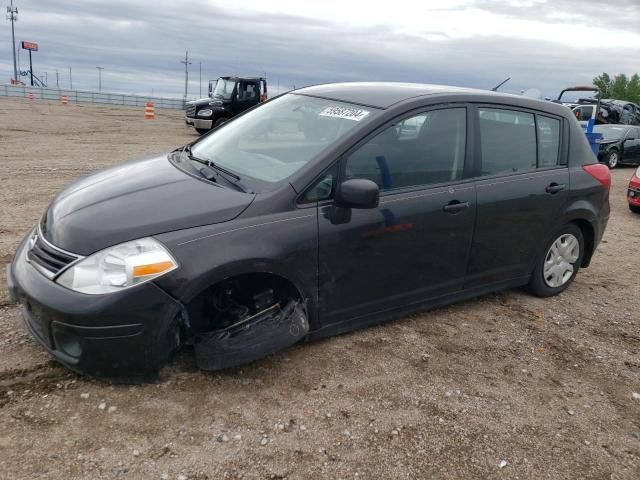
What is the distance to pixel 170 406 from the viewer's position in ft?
9.31

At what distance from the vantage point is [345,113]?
3586 mm

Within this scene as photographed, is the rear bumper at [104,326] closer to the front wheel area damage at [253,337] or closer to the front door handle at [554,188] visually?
the front wheel area damage at [253,337]

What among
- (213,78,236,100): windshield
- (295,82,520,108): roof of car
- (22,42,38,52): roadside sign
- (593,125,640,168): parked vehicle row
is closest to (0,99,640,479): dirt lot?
(295,82,520,108): roof of car

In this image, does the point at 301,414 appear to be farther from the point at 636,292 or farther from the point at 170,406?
the point at 636,292

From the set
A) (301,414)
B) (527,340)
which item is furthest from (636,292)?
(301,414)

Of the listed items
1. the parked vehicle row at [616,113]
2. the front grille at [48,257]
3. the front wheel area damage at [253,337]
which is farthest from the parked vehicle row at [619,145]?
the front grille at [48,257]

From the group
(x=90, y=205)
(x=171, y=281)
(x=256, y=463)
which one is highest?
(x=90, y=205)

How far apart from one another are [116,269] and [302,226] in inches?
40.4

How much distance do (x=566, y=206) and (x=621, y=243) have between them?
317cm

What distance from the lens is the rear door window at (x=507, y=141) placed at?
397 centimetres

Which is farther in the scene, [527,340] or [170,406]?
[527,340]

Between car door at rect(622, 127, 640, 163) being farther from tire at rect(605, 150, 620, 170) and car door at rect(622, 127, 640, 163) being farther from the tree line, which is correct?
the tree line

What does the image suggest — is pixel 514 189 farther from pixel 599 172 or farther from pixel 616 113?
pixel 616 113

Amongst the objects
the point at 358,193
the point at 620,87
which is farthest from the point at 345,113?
the point at 620,87
